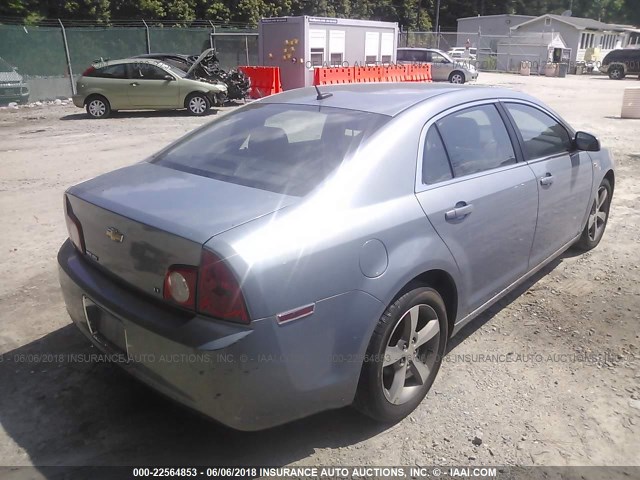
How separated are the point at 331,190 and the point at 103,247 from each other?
1139 millimetres

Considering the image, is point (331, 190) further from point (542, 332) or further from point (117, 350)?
point (542, 332)

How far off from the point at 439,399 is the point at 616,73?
40.7m

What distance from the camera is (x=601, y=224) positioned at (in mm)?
5250

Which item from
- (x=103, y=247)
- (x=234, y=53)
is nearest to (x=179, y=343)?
(x=103, y=247)

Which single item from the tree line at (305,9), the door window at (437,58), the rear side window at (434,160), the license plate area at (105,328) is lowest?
the license plate area at (105,328)

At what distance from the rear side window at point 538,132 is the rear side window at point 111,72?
13.0m

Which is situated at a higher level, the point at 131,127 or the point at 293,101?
the point at 293,101

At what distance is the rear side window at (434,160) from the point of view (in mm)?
2902

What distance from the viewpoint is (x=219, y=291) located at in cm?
212

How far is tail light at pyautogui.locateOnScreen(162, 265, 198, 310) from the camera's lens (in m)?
2.19

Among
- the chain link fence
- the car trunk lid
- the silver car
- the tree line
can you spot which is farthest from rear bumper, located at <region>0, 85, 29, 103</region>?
the car trunk lid

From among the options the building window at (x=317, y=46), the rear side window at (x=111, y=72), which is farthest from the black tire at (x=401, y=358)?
the building window at (x=317, y=46)

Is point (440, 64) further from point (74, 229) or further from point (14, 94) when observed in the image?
point (74, 229)

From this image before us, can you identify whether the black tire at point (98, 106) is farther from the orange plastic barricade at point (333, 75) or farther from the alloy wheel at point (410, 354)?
the alloy wheel at point (410, 354)
